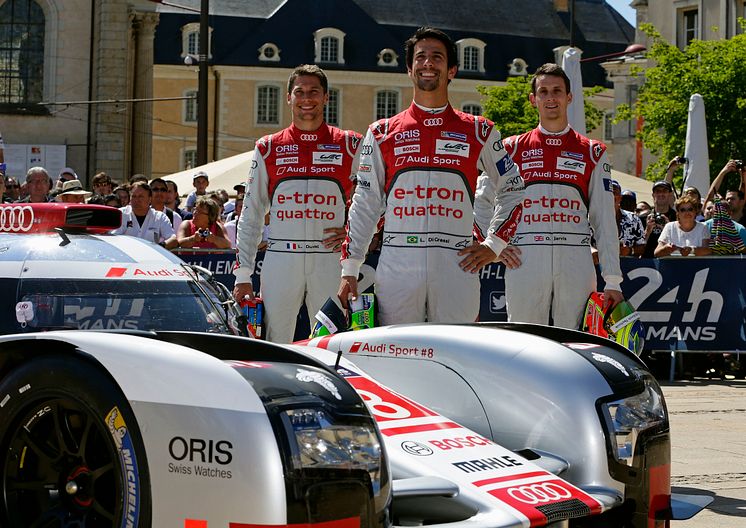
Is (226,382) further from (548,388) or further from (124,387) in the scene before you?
(548,388)

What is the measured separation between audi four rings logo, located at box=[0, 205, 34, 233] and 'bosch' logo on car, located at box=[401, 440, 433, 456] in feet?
6.01

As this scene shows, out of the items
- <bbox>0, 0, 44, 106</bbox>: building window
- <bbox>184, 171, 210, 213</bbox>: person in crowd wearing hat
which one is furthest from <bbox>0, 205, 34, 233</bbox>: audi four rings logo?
<bbox>0, 0, 44, 106</bbox>: building window

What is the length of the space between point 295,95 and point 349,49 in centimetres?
6299

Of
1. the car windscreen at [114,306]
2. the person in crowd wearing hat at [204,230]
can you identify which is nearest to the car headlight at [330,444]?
the car windscreen at [114,306]

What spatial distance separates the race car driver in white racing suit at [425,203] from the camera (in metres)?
5.80

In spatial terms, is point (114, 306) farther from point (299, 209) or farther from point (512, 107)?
point (512, 107)

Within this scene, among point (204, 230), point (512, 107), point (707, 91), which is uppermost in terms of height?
point (512, 107)

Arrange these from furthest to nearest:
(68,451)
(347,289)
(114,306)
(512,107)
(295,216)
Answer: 1. (512,107)
2. (295,216)
3. (347,289)
4. (114,306)
5. (68,451)

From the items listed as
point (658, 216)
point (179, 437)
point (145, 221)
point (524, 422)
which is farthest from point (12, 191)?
point (179, 437)

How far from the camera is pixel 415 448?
399 cm

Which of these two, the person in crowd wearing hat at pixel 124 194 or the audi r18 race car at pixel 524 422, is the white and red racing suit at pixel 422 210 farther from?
the person in crowd wearing hat at pixel 124 194

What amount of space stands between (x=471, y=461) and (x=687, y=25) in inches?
1981

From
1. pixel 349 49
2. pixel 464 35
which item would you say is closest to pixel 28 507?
pixel 349 49

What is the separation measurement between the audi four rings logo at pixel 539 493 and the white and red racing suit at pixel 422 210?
1.93 metres
